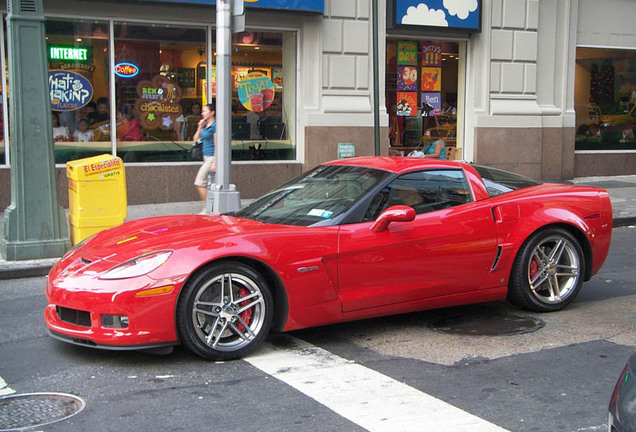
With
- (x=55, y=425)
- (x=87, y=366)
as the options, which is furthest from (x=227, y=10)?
(x=55, y=425)

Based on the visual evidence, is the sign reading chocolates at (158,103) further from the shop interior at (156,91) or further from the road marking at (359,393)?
the road marking at (359,393)

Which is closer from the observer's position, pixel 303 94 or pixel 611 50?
pixel 303 94

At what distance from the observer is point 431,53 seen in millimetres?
16891

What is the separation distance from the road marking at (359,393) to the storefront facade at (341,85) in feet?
25.8

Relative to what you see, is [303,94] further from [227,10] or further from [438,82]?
[227,10]

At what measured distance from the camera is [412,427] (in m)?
4.27

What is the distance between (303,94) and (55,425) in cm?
1131

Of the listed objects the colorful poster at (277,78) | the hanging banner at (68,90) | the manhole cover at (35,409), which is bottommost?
the manhole cover at (35,409)

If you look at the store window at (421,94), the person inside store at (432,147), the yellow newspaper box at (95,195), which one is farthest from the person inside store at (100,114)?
the person inside store at (432,147)

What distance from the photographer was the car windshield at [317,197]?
6.07m

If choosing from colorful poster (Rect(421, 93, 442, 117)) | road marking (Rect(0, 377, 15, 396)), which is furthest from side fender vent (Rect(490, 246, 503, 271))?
colorful poster (Rect(421, 93, 442, 117))

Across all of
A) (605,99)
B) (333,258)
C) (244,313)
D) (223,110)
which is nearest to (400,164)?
(333,258)

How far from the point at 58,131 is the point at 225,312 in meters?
9.13

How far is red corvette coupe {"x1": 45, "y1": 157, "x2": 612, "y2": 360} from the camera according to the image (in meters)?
5.25
